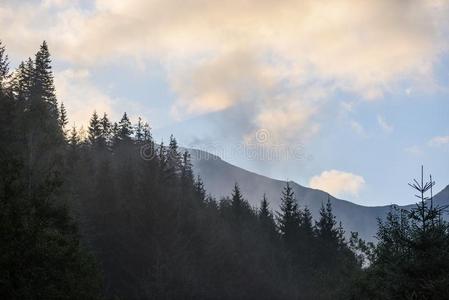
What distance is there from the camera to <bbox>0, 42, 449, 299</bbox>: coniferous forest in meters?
17.2

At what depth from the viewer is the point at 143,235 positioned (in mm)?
44875

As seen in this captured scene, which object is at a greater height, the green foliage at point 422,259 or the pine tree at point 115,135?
the pine tree at point 115,135

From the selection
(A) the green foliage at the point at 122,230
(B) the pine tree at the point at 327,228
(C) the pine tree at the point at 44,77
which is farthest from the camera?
(B) the pine tree at the point at 327,228

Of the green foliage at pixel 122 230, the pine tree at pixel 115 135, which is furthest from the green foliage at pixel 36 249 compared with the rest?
the pine tree at pixel 115 135

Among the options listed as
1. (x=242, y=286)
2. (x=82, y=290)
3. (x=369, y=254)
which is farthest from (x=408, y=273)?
(x=242, y=286)

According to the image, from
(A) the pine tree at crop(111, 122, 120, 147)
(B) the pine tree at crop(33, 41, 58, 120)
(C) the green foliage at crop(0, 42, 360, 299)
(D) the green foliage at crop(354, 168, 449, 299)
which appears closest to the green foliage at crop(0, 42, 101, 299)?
(C) the green foliage at crop(0, 42, 360, 299)

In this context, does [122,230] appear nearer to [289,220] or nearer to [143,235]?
[143,235]

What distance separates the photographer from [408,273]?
18609 millimetres

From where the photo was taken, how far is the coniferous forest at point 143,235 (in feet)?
56.4

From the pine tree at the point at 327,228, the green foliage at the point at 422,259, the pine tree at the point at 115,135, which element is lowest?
the green foliage at the point at 422,259

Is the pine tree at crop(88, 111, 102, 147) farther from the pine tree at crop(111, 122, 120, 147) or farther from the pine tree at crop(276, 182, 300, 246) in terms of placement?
the pine tree at crop(276, 182, 300, 246)

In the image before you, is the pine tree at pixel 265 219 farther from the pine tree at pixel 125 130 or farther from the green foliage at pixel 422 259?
the green foliage at pixel 422 259

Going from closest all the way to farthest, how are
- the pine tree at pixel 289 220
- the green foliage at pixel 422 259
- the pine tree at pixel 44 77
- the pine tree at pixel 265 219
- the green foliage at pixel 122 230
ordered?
the green foliage at pixel 122 230 → the green foliage at pixel 422 259 → the pine tree at pixel 44 77 → the pine tree at pixel 289 220 → the pine tree at pixel 265 219

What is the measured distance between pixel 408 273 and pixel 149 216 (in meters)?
29.9
